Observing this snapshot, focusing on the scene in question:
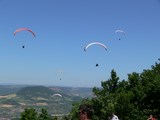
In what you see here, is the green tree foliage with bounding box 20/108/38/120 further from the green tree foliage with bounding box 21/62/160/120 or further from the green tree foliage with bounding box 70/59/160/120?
the green tree foliage with bounding box 70/59/160/120

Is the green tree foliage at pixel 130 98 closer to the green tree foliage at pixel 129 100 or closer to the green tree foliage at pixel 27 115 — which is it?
the green tree foliage at pixel 129 100

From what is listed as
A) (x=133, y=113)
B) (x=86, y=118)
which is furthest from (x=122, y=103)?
(x=86, y=118)

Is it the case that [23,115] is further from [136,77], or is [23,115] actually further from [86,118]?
[86,118]

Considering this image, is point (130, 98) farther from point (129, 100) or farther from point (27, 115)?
point (27, 115)

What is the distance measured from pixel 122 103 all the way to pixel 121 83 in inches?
708

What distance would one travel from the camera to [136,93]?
75438 mm

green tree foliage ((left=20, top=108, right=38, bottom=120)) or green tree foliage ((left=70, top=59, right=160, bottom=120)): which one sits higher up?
green tree foliage ((left=70, top=59, right=160, bottom=120))

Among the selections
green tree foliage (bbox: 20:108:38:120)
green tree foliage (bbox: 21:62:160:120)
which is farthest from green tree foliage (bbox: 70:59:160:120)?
green tree foliage (bbox: 20:108:38:120)

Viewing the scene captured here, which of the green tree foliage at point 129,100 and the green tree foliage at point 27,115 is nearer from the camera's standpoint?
the green tree foliage at point 129,100

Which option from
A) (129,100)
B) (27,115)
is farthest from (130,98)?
(27,115)

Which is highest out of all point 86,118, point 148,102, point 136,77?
point 136,77

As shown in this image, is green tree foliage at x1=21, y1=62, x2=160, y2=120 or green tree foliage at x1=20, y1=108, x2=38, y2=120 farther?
green tree foliage at x1=20, y1=108, x2=38, y2=120

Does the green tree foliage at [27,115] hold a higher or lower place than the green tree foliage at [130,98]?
lower

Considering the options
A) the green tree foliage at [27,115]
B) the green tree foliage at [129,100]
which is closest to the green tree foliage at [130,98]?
the green tree foliage at [129,100]
